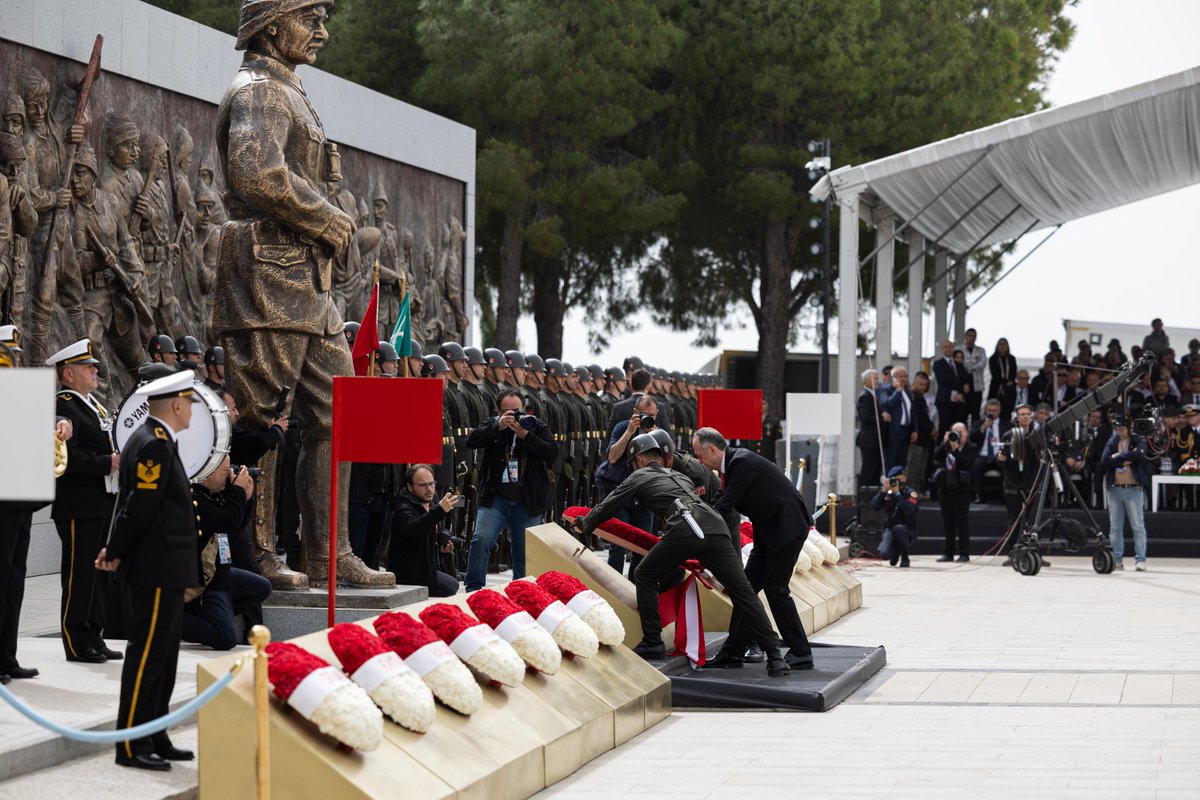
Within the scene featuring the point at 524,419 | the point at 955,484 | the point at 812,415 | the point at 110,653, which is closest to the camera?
the point at 110,653

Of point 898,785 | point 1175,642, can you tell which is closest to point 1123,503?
point 1175,642

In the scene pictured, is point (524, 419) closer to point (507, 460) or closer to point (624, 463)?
point (507, 460)

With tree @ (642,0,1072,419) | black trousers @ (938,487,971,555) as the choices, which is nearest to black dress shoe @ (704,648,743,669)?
black trousers @ (938,487,971,555)

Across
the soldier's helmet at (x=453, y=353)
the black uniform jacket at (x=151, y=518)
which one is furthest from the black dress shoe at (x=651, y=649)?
the soldier's helmet at (x=453, y=353)

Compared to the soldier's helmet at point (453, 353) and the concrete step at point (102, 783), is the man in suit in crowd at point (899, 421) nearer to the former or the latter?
the soldier's helmet at point (453, 353)

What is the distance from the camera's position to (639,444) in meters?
12.5

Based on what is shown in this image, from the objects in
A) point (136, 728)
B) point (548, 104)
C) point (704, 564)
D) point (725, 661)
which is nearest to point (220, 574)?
point (704, 564)

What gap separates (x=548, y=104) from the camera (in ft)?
125

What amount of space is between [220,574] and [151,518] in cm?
271

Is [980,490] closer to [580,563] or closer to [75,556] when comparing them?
[580,563]

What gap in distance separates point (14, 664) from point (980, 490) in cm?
1953

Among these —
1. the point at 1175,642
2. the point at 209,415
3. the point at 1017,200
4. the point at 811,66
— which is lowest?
the point at 1175,642

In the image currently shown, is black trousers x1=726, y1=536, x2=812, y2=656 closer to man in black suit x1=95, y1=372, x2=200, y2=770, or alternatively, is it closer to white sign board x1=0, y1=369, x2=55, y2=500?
man in black suit x1=95, y1=372, x2=200, y2=770

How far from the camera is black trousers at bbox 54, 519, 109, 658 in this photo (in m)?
9.86
